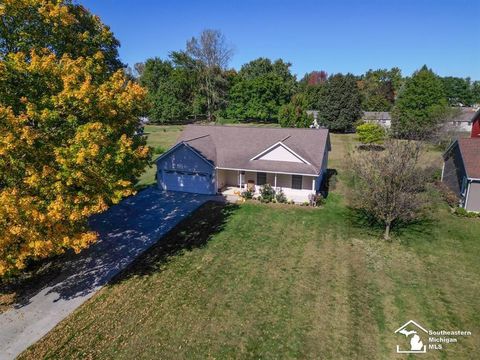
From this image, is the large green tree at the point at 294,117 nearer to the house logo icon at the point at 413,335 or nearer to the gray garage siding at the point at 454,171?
the gray garage siding at the point at 454,171

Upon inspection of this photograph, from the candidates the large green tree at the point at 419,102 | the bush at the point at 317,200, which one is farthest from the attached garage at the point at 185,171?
the large green tree at the point at 419,102

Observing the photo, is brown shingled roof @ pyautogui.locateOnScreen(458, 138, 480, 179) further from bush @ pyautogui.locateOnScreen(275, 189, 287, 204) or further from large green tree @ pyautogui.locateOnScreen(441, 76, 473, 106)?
large green tree @ pyautogui.locateOnScreen(441, 76, 473, 106)

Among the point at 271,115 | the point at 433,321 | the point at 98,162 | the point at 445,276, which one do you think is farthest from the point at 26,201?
the point at 271,115

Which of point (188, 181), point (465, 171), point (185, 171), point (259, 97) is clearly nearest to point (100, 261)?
point (188, 181)

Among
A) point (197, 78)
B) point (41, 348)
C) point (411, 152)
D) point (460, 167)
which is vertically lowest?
point (41, 348)

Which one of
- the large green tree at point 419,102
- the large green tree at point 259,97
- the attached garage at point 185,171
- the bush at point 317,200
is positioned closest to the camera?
the bush at point 317,200

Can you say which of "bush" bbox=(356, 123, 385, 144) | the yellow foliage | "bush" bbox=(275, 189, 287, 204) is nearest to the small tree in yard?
"bush" bbox=(275, 189, 287, 204)

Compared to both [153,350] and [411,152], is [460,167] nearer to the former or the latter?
[411,152]
